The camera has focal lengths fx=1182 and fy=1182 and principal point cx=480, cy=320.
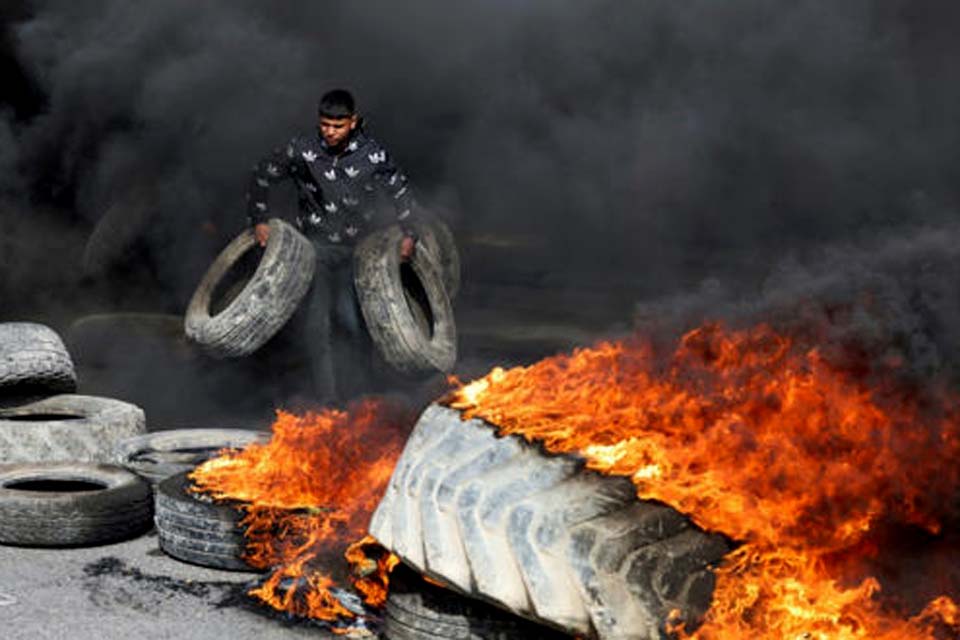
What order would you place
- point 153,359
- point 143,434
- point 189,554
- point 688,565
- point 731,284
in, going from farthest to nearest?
point 153,359 → point 143,434 → point 189,554 → point 731,284 → point 688,565

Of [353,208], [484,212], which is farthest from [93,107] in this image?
[353,208]

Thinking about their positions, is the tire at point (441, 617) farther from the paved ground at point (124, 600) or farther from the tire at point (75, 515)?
the tire at point (75, 515)

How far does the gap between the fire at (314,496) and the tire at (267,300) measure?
6.08 feet

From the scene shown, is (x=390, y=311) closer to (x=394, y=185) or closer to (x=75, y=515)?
(x=394, y=185)

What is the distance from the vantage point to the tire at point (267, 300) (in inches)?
316

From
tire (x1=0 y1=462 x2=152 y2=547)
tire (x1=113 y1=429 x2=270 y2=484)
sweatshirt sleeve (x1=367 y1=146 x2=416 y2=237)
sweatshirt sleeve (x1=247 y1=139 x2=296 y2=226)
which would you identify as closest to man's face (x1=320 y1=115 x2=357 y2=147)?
sweatshirt sleeve (x1=367 y1=146 x2=416 y2=237)

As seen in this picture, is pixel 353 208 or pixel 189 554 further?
pixel 353 208

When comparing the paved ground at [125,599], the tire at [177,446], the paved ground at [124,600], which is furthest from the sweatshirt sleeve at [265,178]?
the paved ground at [124,600]

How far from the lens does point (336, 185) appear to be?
8.41 meters

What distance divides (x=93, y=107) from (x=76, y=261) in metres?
1.58

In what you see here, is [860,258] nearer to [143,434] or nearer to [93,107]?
[143,434]

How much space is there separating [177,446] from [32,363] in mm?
1249

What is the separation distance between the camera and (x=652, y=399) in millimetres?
4316

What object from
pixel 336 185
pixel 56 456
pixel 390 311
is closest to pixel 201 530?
pixel 56 456
